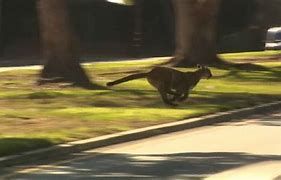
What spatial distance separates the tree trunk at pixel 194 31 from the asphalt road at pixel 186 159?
14.5m

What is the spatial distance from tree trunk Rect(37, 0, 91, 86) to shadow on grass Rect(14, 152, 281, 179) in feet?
36.3

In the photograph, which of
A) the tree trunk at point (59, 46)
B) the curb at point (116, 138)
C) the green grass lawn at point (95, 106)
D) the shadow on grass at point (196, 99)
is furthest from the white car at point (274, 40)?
the curb at point (116, 138)

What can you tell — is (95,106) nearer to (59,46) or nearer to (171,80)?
(171,80)

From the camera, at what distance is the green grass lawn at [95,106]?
13758 millimetres

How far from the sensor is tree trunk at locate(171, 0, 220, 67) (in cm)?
2956

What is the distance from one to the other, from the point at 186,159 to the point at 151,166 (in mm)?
820

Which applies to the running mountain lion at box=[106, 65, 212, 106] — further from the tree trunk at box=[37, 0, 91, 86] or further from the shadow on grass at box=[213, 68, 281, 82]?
the shadow on grass at box=[213, 68, 281, 82]

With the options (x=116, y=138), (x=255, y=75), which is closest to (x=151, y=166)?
(x=116, y=138)

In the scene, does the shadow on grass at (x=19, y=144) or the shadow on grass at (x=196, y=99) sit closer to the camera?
the shadow on grass at (x=19, y=144)

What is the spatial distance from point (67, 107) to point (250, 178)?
8616 mm

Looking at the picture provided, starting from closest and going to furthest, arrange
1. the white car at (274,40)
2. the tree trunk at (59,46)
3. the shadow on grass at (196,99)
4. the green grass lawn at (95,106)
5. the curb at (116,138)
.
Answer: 1. the curb at (116,138)
2. the green grass lawn at (95,106)
3. the shadow on grass at (196,99)
4. the tree trunk at (59,46)
5. the white car at (274,40)

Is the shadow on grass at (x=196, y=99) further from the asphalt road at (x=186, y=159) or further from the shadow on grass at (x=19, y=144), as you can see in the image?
the shadow on grass at (x=19, y=144)

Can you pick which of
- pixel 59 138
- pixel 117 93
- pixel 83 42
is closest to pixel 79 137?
pixel 59 138

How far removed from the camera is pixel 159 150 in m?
12.6
